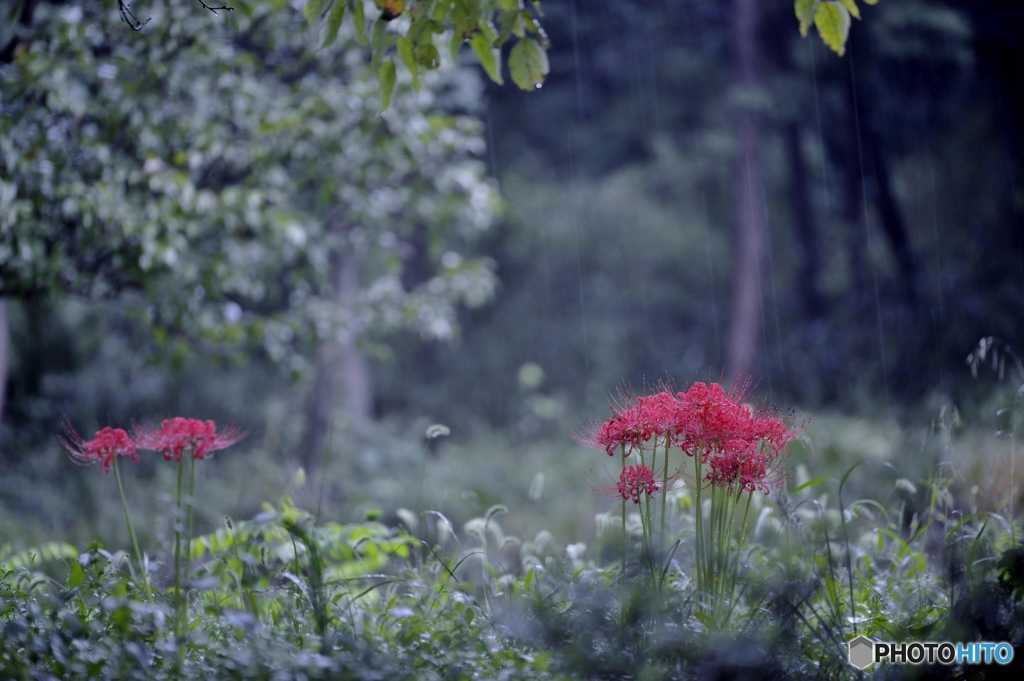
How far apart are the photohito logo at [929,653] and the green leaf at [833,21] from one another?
5.80 feet

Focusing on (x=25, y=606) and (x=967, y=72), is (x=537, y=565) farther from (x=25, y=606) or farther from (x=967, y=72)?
(x=967, y=72)

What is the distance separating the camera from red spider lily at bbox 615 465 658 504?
2.32m

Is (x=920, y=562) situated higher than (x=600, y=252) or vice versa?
(x=600, y=252)

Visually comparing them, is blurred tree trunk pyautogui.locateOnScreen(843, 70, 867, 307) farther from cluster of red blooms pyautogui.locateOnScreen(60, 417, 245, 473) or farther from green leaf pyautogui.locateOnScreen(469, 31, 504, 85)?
cluster of red blooms pyautogui.locateOnScreen(60, 417, 245, 473)

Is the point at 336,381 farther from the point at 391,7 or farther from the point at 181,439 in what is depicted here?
the point at 391,7

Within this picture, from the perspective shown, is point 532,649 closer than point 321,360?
Yes

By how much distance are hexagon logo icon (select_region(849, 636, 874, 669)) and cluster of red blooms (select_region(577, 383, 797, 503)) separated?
447mm

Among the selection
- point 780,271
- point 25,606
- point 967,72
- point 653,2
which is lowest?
point 25,606

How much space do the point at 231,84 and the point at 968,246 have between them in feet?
31.9

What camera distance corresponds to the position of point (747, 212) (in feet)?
37.6

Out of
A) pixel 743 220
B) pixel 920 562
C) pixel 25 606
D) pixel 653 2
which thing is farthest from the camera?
pixel 653 2

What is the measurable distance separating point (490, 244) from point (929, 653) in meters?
13.0

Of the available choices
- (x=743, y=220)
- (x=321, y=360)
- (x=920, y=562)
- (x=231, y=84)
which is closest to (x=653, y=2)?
(x=743, y=220)

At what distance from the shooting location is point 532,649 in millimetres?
2084
